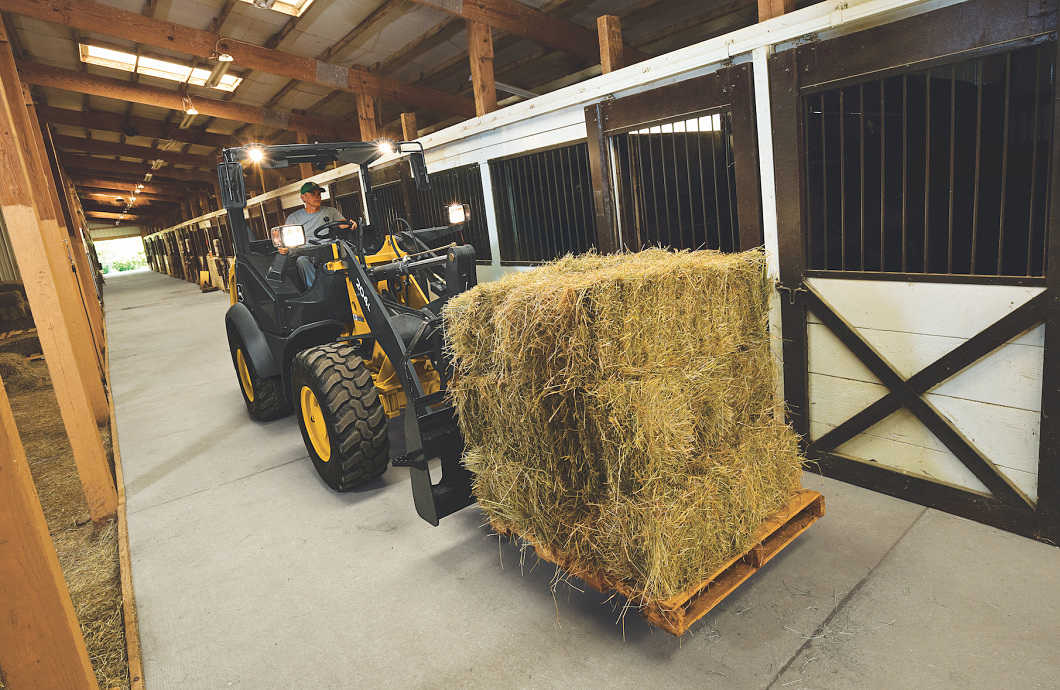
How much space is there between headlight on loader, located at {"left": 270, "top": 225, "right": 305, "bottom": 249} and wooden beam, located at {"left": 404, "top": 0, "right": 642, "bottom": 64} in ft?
9.38

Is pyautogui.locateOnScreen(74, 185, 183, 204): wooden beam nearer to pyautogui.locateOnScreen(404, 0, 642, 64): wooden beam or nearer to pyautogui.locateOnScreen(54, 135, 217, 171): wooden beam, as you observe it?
pyautogui.locateOnScreen(54, 135, 217, 171): wooden beam

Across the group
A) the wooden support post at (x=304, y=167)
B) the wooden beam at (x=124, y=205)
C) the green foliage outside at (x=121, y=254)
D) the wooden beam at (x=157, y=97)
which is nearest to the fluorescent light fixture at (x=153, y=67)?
the wooden beam at (x=157, y=97)

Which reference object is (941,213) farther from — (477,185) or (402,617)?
(477,185)

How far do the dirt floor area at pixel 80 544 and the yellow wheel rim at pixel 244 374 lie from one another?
47.5 inches

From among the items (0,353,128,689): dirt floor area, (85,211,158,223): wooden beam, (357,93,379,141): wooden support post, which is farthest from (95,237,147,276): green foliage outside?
(0,353,128,689): dirt floor area

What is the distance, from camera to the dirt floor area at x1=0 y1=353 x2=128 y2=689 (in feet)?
8.45

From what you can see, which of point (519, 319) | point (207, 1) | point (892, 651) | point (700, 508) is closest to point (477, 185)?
point (207, 1)

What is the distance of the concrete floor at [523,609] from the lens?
210 centimetres

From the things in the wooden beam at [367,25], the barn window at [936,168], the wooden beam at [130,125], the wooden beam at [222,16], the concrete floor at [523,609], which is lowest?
the concrete floor at [523,609]

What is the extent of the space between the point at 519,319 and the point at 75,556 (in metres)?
3.21

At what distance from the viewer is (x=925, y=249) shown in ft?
9.34

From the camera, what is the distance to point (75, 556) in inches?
134

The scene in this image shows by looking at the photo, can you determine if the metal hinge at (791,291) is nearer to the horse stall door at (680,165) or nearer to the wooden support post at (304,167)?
the horse stall door at (680,165)

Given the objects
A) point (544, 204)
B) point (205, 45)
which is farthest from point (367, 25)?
point (544, 204)
